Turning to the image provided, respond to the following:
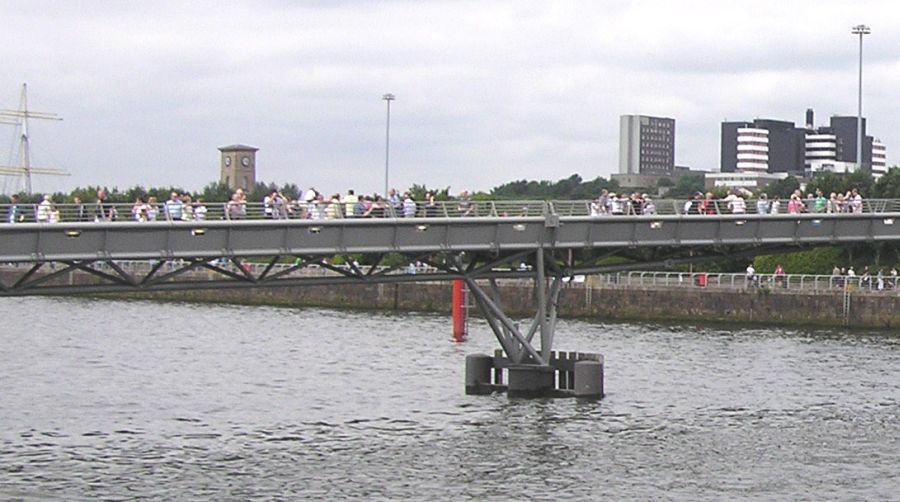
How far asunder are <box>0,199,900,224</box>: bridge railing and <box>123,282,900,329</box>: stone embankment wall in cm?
3305

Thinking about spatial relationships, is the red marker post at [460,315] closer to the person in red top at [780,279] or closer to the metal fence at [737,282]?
the metal fence at [737,282]

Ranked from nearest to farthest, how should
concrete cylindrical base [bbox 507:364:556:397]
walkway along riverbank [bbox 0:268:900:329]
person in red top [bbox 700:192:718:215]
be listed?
concrete cylindrical base [bbox 507:364:556:397], person in red top [bbox 700:192:718:215], walkway along riverbank [bbox 0:268:900:329]

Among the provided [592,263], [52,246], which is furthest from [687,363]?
[52,246]

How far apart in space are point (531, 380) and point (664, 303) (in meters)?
52.0

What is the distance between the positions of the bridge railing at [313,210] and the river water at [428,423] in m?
6.25

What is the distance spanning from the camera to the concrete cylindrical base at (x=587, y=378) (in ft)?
197

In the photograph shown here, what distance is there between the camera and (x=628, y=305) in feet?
372

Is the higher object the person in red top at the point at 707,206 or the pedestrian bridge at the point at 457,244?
the person in red top at the point at 707,206

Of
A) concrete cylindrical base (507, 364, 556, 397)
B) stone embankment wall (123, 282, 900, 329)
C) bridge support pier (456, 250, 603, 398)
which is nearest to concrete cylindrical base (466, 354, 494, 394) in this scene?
bridge support pier (456, 250, 603, 398)

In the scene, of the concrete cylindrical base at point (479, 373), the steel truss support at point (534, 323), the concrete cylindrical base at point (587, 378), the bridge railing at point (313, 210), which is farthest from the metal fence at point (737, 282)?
the concrete cylindrical base at point (587, 378)

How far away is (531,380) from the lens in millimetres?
60812

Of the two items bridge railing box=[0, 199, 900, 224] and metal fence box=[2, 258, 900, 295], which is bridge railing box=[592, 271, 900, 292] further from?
bridge railing box=[0, 199, 900, 224]

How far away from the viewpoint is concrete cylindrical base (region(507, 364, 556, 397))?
60562 millimetres

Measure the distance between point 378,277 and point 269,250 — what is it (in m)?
4.07
